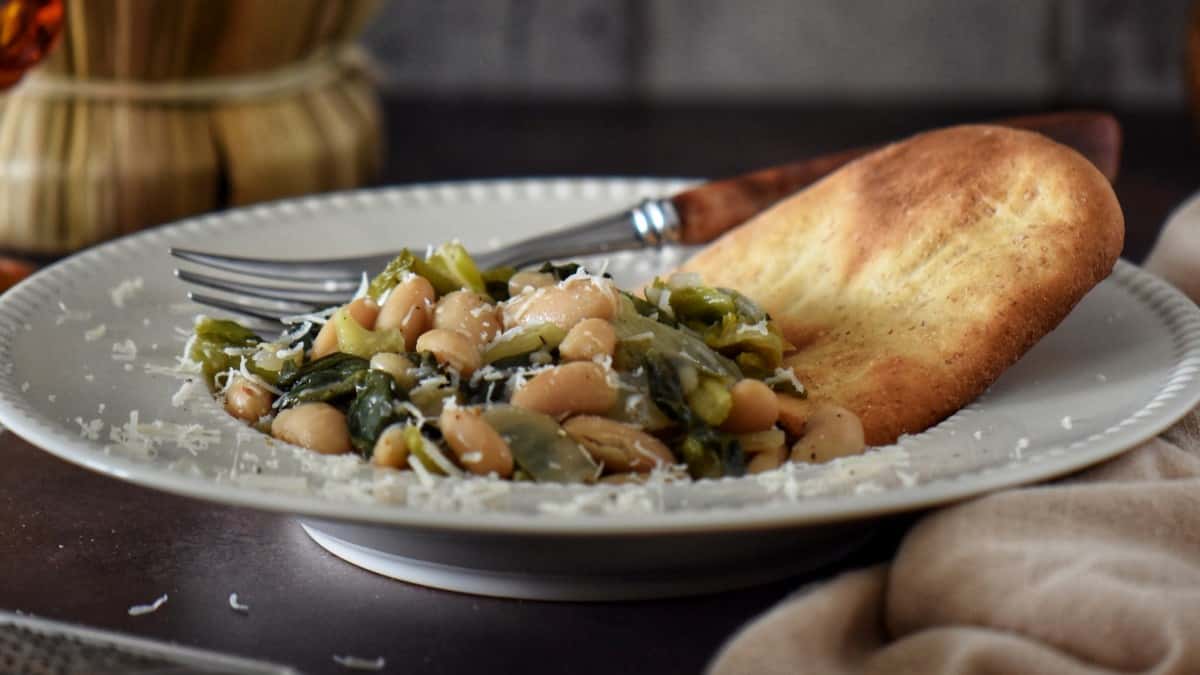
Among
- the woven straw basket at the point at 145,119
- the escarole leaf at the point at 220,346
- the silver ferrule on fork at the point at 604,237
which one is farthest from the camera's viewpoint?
the woven straw basket at the point at 145,119

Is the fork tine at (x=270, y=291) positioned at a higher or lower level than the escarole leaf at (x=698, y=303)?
lower

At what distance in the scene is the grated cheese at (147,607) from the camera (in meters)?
1.23

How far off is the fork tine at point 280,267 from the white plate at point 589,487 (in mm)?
75

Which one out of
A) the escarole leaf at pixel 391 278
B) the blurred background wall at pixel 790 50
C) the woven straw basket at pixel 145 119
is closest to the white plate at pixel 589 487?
the escarole leaf at pixel 391 278

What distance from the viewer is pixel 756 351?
1481 millimetres

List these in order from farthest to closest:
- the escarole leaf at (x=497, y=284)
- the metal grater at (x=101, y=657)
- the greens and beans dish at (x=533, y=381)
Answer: the escarole leaf at (x=497, y=284) < the greens and beans dish at (x=533, y=381) < the metal grater at (x=101, y=657)

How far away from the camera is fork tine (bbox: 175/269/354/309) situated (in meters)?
1.75

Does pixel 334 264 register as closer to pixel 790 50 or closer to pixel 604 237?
pixel 604 237

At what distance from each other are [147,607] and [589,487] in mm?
381

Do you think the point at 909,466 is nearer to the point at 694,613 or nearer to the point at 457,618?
the point at 694,613

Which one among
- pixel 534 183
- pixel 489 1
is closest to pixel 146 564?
pixel 534 183

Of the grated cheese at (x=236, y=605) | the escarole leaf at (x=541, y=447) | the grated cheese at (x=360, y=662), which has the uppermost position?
the escarole leaf at (x=541, y=447)

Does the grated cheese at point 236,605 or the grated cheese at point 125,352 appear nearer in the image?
the grated cheese at point 236,605

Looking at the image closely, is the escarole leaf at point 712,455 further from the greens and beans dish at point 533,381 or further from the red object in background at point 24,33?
the red object in background at point 24,33
